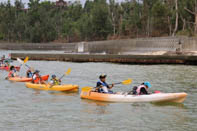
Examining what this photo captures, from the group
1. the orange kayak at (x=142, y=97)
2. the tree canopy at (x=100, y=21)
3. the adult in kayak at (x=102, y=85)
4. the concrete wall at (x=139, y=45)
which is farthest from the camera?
the tree canopy at (x=100, y=21)

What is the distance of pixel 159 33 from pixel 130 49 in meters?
25.8

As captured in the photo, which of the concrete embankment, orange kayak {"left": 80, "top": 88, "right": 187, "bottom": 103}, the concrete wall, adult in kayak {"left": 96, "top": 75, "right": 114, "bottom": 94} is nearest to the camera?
orange kayak {"left": 80, "top": 88, "right": 187, "bottom": 103}

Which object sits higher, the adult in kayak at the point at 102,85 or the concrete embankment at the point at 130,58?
the concrete embankment at the point at 130,58

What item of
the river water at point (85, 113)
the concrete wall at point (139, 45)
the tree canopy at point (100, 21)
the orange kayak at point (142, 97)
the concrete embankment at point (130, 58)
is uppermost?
the tree canopy at point (100, 21)

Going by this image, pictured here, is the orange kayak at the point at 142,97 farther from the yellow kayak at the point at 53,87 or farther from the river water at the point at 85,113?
the yellow kayak at the point at 53,87

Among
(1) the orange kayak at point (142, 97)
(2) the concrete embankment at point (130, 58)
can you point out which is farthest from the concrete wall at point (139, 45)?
(1) the orange kayak at point (142, 97)

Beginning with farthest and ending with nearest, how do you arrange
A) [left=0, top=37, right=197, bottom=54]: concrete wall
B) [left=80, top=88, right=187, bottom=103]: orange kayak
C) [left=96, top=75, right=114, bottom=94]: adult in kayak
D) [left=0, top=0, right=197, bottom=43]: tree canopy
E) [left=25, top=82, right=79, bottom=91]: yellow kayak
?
[left=0, top=0, right=197, bottom=43]: tree canopy, [left=0, top=37, right=197, bottom=54]: concrete wall, [left=25, top=82, right=79, bottom=91]: yellow kayak, [left=96, top=75, right=114, bottom=94]: adult in kayak, [left=80, top=88, right=187, bottom=103]: orange kayak

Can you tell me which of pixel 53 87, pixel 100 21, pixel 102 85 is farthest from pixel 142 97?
pixel 100 21

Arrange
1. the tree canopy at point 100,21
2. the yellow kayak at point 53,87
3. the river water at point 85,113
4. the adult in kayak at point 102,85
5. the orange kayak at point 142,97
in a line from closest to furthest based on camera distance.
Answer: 1. the river water at point 85,113
2. the orange kayak at point 142,97
3. the adult in kayak at point 102,85
4. the yellow kayak at point 53,87
5. the tree canopy at point 100,21

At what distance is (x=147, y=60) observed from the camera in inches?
2056

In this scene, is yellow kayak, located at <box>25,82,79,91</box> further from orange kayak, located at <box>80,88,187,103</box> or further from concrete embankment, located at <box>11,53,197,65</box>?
concrete embankment, located at <box>11,53,197,65</box>

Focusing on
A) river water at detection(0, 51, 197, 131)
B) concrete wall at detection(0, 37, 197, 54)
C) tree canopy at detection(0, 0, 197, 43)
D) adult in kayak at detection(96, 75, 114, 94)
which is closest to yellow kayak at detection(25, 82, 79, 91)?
river water at detection(0, 51, 197, 131)

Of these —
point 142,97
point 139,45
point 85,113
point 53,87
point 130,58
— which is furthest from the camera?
point 139,45

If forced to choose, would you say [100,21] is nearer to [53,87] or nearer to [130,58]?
[130,58]
